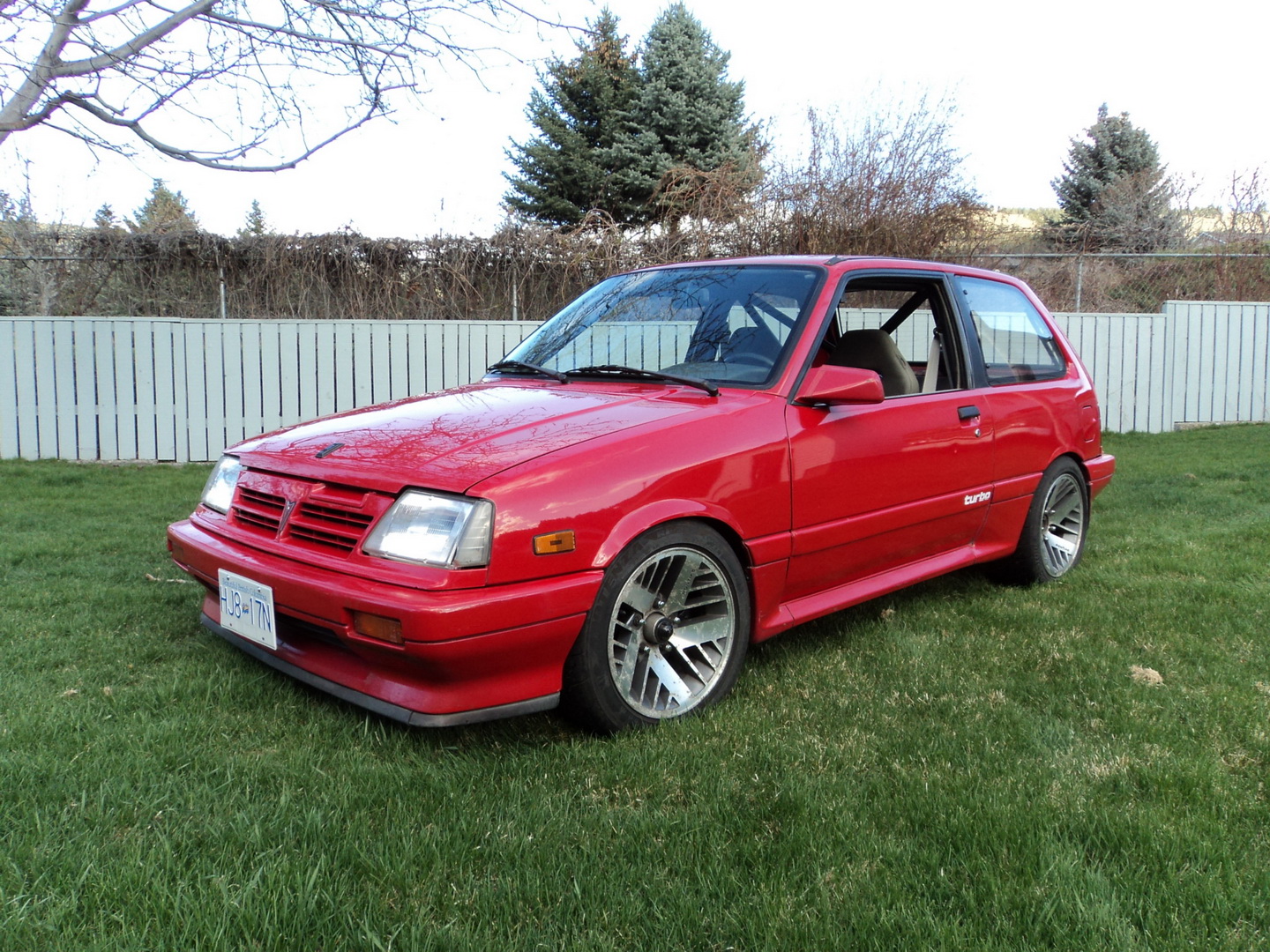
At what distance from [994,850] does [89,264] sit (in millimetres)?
10895

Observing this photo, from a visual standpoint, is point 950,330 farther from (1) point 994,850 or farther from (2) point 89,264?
(2) point 89,264

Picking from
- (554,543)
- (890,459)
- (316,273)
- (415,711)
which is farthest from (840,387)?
(316,273)

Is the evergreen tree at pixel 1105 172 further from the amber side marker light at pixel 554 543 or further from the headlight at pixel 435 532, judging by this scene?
the headlight at pixel 435 532

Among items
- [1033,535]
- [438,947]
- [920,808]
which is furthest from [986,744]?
[1033,535]

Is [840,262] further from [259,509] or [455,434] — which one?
[259,509]

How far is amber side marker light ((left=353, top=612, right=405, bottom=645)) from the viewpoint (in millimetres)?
2328

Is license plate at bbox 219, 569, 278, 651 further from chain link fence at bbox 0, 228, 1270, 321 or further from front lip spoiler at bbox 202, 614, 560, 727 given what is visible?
chain link fence at bbox 0, 228, 1270, 321

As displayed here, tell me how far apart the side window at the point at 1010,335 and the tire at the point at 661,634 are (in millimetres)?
1965

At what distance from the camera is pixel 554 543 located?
97.0 inches

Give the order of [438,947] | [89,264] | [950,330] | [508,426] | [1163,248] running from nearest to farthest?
1. [438,947]
2. [508,426]
3. [950,330]
4. [89,264]
5. [1163,248]

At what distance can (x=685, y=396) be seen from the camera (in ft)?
10.2

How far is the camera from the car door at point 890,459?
3.17 m

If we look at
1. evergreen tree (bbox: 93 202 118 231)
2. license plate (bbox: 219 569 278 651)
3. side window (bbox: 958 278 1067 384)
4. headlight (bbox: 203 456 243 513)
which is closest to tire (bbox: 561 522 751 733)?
license plate (bbox: 219 569 278 651)

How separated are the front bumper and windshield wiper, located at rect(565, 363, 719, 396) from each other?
0.92 metres
